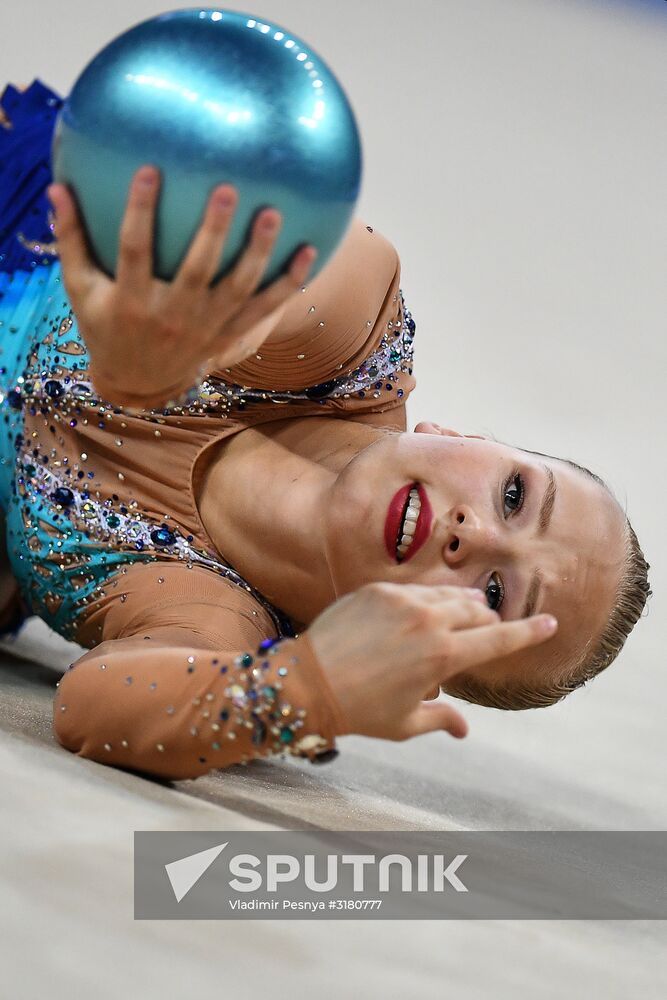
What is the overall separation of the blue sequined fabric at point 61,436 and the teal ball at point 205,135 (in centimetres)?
51

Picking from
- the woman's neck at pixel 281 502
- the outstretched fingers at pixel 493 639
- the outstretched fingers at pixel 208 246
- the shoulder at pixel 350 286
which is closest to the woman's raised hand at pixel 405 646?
the outstretched fingers at pixel 493 639

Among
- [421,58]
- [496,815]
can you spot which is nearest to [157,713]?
[496,815]

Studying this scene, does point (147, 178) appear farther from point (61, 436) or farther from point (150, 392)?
point (61, 436)

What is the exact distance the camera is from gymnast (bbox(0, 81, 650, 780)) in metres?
0.89

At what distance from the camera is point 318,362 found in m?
1.38

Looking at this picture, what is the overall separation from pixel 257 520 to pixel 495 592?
28cm

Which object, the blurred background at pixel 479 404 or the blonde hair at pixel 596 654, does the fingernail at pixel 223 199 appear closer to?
the blurred background at pixel 479 404

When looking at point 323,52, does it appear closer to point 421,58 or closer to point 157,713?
point 421,58

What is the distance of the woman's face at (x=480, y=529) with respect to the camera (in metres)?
1.19

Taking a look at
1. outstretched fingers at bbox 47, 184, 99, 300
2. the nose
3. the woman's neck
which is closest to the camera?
outstretched fingers at bbox 47, 184, 99, 300

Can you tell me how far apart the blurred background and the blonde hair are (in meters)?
0.15

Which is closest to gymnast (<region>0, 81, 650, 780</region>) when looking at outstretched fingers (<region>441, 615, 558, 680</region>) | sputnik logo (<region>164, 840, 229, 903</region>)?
outstretched fingers (<region>441, 615, 558, 680</region>)

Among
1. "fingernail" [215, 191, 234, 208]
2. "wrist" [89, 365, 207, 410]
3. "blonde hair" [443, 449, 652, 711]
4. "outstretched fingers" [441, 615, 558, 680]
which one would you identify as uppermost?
"fingernail" [215, 191, 234, 208]

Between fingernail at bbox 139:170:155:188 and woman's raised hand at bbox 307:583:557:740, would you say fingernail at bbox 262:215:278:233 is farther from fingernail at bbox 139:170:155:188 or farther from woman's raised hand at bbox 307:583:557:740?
woman's raised hand at bbox 307:583:557:740
